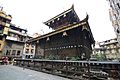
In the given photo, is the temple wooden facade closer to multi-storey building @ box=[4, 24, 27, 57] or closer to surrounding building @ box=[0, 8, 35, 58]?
surrounding building @ box=[0, 8, 35, 58]

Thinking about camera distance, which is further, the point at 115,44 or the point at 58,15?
the point at 115,44

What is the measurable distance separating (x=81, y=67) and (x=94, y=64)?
114 centimetres

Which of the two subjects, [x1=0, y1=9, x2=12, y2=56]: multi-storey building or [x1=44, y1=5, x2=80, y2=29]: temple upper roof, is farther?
[x1=0, y1=9, x2=12, y2=56]: multi-storey building

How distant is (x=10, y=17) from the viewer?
37.7 m

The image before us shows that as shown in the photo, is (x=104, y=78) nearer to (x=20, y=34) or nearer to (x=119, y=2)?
(x=119, y=2)

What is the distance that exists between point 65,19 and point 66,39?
14.9 ft

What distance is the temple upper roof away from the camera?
15.5 m

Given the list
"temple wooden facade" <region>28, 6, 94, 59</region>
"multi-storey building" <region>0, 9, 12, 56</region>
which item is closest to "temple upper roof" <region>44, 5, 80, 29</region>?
"temple wooden facade" <region>28, 6, 94, 59</region>

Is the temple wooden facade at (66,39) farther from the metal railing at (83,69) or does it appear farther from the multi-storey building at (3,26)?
the multi-storey building at (3,26)

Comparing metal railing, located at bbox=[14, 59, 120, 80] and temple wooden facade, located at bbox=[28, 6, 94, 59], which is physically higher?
temple wooden facade, located at bbox=[28, 6, 94, 59]

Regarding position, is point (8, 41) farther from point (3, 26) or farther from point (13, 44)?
point (3, 26)

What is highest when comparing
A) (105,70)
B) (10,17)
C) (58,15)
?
(10,17)

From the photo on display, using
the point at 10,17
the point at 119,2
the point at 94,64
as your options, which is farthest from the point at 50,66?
the point at 10,17

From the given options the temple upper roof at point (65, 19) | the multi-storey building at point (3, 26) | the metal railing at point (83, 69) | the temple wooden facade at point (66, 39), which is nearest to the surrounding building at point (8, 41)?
the multi-storey building at point (3, 26)
